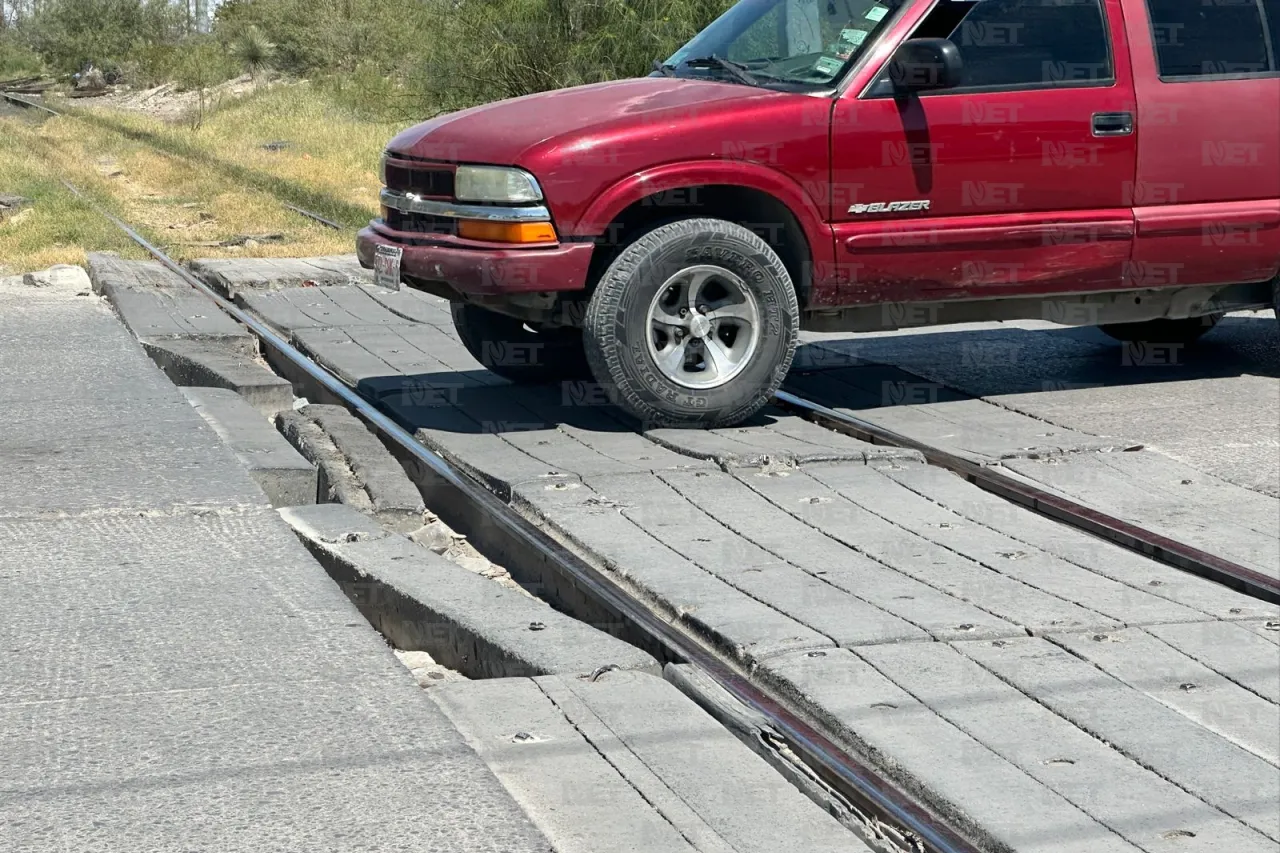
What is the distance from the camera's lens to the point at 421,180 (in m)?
7.09

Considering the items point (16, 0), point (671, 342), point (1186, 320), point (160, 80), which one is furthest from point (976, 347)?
point (16, 0)

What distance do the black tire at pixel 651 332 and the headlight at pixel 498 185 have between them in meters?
0.43

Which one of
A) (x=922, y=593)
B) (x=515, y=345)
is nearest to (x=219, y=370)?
(x=515, y=345)

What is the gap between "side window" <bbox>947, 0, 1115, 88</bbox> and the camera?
7.18 m

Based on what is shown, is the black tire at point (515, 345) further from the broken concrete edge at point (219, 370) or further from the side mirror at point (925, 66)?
the side mirror at point (925, 66)

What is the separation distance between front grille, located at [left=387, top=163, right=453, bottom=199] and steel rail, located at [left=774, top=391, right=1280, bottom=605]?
69.0 inches

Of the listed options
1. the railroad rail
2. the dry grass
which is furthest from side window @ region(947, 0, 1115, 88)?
the dry grass

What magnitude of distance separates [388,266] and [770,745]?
148 inches

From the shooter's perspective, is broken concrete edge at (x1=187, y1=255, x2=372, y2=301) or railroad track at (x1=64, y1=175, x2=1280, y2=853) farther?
broken concrete edge at (x1=187, y1=255, x2=372, y2=301)

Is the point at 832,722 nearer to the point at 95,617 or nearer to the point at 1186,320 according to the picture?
the point at 95,617

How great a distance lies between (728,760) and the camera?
3.70m

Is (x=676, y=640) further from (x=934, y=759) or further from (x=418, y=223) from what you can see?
(x=418, y=223)

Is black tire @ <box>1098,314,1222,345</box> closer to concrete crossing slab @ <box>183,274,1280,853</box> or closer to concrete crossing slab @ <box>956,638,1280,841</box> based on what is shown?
concrete crossing slab @ <box>183,274,1280,853</box>

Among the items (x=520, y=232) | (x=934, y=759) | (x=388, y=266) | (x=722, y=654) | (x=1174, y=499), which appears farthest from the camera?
(x=388, y=266)
